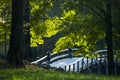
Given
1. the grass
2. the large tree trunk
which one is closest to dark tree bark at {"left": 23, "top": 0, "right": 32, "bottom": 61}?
the large tree trunk

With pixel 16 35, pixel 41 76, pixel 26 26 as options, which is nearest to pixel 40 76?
pixel 41 76

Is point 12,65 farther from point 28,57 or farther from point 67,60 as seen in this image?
point 67,60

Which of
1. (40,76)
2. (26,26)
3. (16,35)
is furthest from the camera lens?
(26,26)

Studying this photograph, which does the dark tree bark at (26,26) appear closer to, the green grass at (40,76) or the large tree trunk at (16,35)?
the large tree trunk at (16,35)

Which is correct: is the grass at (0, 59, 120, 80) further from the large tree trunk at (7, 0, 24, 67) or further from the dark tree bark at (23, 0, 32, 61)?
the dark tree bark at (23, 0, 32, 61)

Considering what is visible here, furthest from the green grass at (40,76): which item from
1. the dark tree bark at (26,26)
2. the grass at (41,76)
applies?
the dark tree bark at (26,26)

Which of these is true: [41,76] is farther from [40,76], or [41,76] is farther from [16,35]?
[16,35]

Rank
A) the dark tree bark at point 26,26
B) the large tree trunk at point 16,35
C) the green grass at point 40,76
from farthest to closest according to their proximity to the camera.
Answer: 1. the dark tree bark at point 26,26
2. the large tree trunk at point 16,35
3. the green grass at point 40,76

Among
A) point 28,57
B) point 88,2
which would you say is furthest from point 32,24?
point 88,2

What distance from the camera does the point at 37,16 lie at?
30703 mm

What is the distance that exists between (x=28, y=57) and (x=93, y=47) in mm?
5931

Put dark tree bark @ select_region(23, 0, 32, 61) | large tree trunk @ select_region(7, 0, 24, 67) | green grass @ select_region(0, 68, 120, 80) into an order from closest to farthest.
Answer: green grass @ select_region(0, 68, 120, 80)
large tree trunk @ select_region(7, 0, 24, 67)
dark tree bark @ select_region(23, 0, 32, 61)

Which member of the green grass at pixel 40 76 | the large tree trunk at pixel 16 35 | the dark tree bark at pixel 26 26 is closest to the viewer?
the green grass at pixel 40 76

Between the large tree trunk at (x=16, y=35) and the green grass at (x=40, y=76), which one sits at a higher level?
the large tree trunk at (x=16, y=35)
